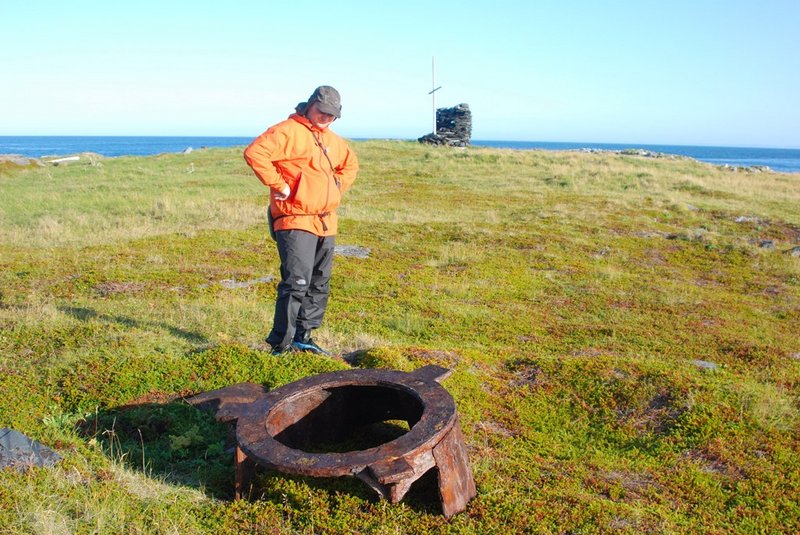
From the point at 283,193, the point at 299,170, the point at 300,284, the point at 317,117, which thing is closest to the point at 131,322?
the point at 300,284

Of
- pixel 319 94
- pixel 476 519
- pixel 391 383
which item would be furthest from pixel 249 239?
pixel 476 519

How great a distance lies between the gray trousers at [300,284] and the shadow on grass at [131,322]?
1088 mm

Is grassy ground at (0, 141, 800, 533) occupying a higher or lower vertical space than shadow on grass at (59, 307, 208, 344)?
lower

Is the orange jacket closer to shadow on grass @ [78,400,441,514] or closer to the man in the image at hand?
the man

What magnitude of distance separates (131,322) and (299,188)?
112 inches

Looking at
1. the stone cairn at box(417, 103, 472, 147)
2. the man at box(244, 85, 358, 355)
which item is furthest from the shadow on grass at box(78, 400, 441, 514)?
the stone cairn at box(417, 103, 472, 147)

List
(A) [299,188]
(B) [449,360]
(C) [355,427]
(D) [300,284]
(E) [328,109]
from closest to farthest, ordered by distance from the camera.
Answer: (C) [355,427], (E) [328,109], (A) [299,188], (D) [300,284], (B) [449,360]

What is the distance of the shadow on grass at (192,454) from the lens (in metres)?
4.01

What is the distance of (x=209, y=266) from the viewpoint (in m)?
11.0

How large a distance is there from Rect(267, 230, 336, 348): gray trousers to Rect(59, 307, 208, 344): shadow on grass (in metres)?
1.09

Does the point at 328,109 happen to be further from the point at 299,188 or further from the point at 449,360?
the point at 449,360

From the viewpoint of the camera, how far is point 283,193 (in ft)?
18.5

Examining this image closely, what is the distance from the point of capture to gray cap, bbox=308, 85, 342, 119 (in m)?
5.60

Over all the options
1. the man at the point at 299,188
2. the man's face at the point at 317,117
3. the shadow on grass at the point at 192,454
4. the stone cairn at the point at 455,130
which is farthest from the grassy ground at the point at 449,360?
the stone cairn at the point at 455,130
